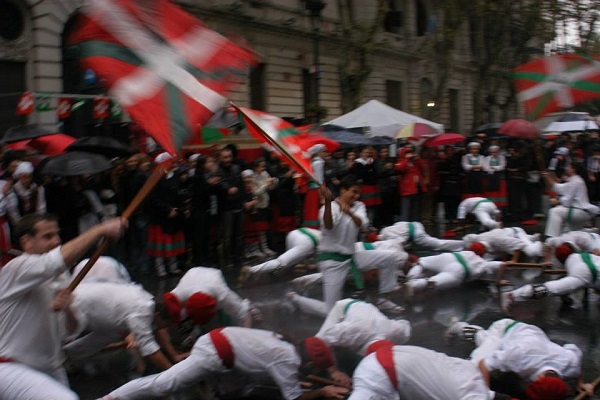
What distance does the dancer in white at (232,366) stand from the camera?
4.41 metres

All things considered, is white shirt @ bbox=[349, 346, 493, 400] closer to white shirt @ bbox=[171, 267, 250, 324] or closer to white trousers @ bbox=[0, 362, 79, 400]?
white trousers @ bbox=[0, 362, 79, 400]

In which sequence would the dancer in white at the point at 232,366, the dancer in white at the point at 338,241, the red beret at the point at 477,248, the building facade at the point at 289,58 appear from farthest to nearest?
the building facade at the point at 289,58, the red beret at the point at 477,248, the dancer in white at the point at 338,241, the dancer in white at the point at 232,366

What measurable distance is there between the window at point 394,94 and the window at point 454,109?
20.3 feet

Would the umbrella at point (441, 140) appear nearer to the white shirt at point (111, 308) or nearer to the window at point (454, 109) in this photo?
the white shirt at point (111, 308)

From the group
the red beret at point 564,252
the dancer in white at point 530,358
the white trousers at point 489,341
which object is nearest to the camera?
the dancer in white at point 530,358

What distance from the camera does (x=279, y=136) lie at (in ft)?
17.7

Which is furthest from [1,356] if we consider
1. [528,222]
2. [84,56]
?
[528,222]

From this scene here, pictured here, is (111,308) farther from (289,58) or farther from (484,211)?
(289,58)

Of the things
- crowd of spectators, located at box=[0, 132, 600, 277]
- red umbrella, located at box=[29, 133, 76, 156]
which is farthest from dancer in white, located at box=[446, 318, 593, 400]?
red umbrella, located at box=[29, 133, 76, 156]

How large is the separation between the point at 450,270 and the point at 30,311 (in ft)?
18.0

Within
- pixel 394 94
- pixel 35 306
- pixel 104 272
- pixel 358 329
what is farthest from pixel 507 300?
pixel 394 94

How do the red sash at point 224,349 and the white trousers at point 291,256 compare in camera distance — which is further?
the white trousers at point 291,256

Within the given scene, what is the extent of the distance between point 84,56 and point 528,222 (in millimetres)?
11801

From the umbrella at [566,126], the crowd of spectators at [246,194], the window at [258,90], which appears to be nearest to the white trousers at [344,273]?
the crowd of spectators at [246,194]
